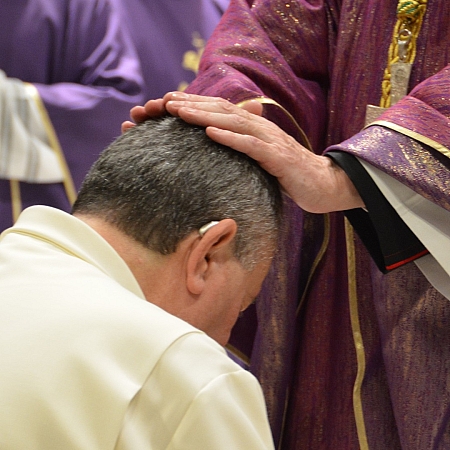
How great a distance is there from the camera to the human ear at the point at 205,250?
120 cm

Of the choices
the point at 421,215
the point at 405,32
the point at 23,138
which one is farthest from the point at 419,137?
the point at 23,138

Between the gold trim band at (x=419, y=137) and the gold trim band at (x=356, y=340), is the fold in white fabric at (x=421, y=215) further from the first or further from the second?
the gold trim band at (x=356, y=340)

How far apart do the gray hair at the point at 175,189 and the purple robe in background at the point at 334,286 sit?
242 millimetres

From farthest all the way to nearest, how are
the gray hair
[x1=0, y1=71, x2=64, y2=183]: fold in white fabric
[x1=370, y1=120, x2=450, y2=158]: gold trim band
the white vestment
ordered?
[x1=0, y1=71, x2=64, y2=183]: fold in white fabric
[x1=370, y1=120, x2=450, y2=158]: gold trim band
the gray hair
the white vestment

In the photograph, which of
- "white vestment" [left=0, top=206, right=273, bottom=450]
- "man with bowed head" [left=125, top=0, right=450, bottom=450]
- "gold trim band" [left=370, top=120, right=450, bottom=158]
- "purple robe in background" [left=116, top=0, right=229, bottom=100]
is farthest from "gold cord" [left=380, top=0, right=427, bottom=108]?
"purple robe in background" [left=116, top=0, right=229, bottom=100]

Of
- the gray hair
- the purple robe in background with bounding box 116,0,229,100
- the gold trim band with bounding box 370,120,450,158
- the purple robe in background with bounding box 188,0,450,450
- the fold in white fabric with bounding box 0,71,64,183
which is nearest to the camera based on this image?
the gray hair

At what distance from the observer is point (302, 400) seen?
171cm

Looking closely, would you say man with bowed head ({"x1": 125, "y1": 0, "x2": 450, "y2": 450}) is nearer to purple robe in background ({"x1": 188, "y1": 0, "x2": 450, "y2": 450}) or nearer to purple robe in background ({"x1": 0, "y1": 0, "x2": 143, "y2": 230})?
purple robe in background ({"x1": 188, "y1": 0, "x2": 450, "y2": 450})

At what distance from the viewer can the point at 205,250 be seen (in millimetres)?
1206

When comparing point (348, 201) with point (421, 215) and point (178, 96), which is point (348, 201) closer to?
point (421, 215)

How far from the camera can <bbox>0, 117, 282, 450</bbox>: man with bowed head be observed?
0.91m

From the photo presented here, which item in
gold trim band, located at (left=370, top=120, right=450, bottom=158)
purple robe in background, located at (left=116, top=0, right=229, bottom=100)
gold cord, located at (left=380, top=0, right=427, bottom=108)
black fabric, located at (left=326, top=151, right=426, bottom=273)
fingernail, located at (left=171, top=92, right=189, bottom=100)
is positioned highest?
gold cord, located at (left=380, top=0, right=427, bottom=108)

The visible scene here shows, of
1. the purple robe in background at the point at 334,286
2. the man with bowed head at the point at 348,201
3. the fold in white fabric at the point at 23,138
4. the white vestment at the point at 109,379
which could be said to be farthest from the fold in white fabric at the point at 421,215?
the fold in white fabric at the point at 23,138

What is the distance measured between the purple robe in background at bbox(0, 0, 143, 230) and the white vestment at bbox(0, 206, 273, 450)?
1.68 m
